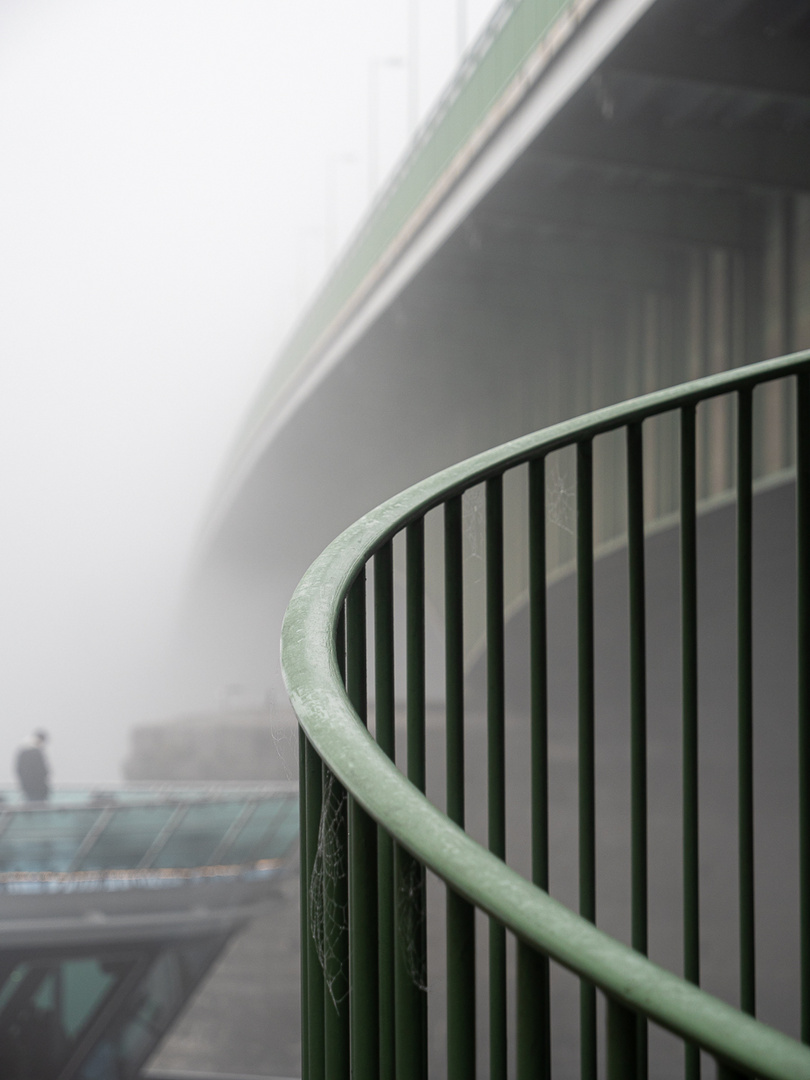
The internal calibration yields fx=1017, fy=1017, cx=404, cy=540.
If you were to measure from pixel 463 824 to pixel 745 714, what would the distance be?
34.1 inches

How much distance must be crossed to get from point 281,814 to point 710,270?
324 inches

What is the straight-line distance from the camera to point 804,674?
2736mm

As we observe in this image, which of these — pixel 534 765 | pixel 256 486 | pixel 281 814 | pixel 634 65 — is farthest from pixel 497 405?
pixel 256 486

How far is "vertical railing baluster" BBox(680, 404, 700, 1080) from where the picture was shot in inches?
100

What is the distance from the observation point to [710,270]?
8.25 metres

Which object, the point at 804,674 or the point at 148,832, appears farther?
the point at 148,832

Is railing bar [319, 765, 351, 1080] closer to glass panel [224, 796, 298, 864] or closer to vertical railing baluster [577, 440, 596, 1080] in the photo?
vertical railing baluster [577, 440, 596, 1080]

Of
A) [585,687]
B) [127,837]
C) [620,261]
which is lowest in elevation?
[127,837]

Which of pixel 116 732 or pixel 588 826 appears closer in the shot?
pixel 588 826

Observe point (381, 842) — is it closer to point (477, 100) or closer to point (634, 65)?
point (634, 65)

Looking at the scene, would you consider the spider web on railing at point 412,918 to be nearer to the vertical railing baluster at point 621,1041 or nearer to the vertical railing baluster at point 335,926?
the vertical railing baluster at point 335,926

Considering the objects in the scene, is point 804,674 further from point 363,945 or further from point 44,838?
point 44,838

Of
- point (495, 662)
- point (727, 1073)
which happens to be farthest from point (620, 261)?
point (727, 1073)

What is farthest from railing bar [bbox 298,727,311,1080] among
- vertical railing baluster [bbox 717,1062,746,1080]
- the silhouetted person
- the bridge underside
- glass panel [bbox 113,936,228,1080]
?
the silhouetted person
